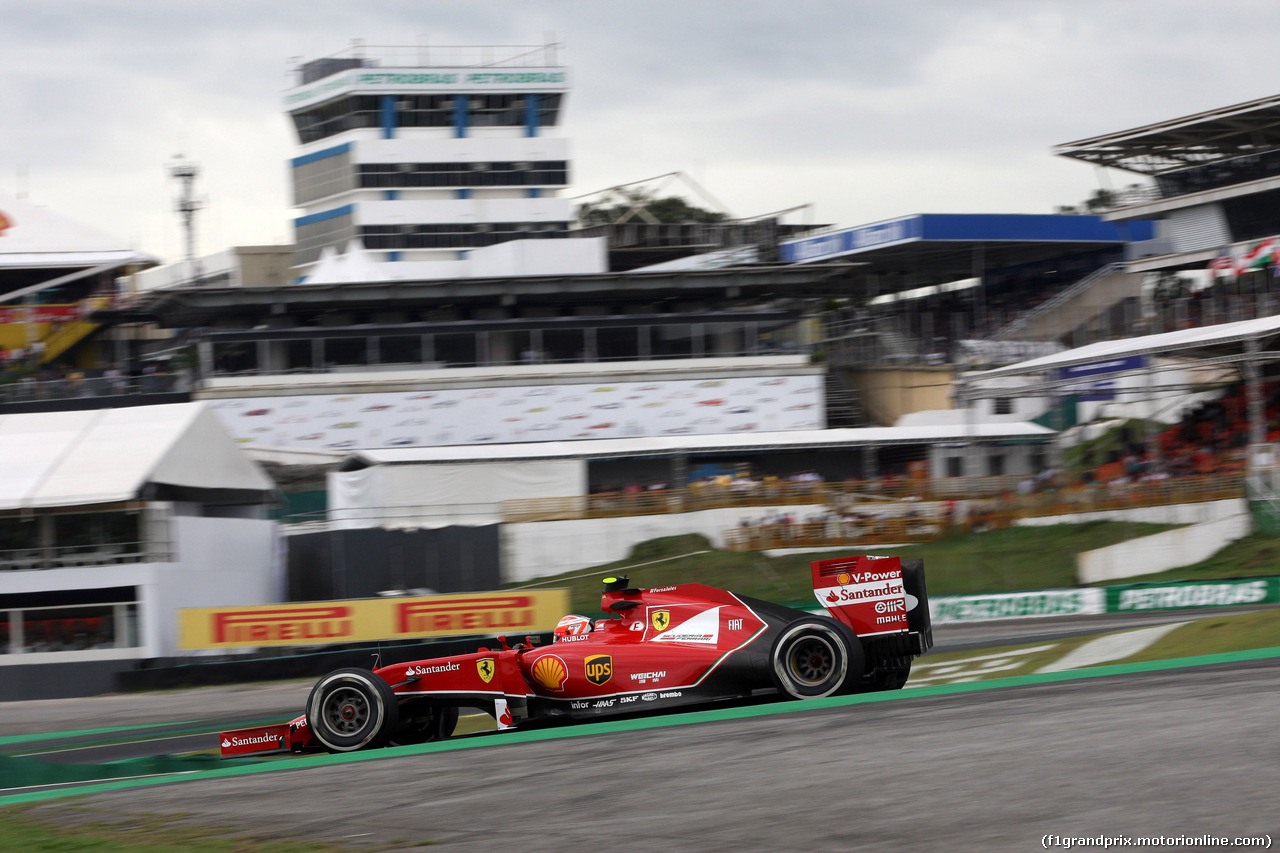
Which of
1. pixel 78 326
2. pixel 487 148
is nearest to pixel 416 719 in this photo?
pixel 78 326

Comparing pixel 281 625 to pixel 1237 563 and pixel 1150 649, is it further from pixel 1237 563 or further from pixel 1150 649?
pixel 1237 563

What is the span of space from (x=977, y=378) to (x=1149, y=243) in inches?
685

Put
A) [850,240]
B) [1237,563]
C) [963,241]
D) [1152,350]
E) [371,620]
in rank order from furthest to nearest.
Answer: [850,240]
[963,241]
[1152,350]
[1237,563]
[371,620]

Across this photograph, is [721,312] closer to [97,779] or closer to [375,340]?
[375,340]

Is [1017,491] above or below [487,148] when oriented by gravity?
below

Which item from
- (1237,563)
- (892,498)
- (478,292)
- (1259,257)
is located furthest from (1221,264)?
(478,292)

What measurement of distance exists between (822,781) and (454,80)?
60.1 m

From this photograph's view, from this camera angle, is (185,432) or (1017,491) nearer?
(185,432)

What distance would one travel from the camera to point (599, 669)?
33.9 ft

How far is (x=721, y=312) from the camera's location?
4281 centimetres

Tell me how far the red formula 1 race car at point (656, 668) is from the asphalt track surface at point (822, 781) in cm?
36

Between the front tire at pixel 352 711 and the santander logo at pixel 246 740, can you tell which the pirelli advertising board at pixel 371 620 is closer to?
the santander logo at pixel 246 740

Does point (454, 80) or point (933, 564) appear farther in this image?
point (454, 80)

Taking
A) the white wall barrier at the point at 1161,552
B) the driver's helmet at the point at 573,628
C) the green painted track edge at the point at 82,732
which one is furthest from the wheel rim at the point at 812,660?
the white wall barrier at the point at 1161,552
